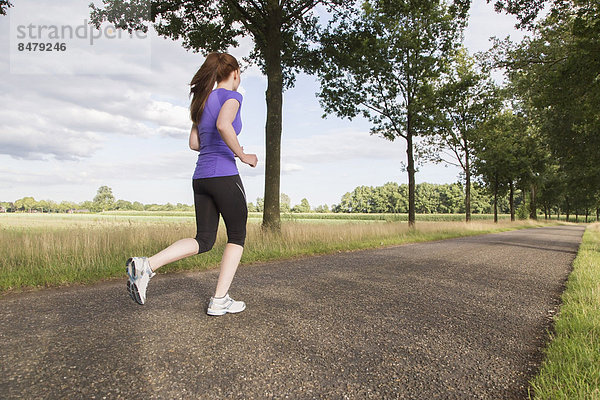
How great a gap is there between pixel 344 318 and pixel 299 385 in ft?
3.71

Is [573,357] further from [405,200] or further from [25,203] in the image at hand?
[405,200]

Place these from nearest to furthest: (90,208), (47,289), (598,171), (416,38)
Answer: (47,289), (416,38), (598,171), (90,208)

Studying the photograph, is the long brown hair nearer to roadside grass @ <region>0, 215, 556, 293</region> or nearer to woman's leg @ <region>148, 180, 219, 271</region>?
woman's leg @ <region>148, 180, 219, 271</region>

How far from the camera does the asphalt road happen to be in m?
1.80

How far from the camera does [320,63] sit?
12.2 m

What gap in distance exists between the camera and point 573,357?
6.99 feet

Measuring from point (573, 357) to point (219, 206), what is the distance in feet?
9.02

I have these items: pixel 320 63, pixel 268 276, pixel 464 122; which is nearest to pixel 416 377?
pixel 268 276

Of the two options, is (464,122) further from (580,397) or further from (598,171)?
(580,397)

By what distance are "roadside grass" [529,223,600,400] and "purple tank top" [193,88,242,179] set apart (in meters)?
2.57

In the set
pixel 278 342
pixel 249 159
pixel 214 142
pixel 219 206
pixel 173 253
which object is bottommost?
pixel 278 342

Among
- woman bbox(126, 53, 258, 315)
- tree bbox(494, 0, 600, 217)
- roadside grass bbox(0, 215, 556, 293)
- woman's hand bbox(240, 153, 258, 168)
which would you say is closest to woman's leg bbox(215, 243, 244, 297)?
woman bbox(126, 53, 258, 315)

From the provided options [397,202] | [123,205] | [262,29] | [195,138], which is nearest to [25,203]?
[123,205]

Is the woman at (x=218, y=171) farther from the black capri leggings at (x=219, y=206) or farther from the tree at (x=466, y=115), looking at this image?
the tree at (x=466, y=115)
